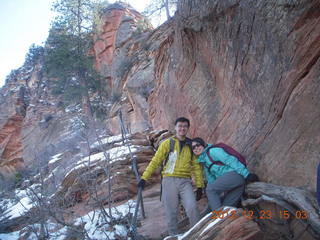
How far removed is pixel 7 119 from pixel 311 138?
95.4ft

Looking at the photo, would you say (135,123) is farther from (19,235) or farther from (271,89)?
(271,89)

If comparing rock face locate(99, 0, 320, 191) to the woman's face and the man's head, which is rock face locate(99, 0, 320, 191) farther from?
the man's head

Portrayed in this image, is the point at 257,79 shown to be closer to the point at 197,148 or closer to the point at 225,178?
the point at 197,148

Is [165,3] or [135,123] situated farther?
[165,3]

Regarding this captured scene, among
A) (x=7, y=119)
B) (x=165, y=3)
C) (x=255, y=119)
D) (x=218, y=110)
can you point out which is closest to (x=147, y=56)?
(x=165, y=3)

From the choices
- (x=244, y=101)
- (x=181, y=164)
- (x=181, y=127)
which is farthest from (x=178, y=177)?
(x=244, y=101)

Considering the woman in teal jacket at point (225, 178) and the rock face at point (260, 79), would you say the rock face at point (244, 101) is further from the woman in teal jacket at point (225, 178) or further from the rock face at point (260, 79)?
the woman in teal jacket at point (225, 178)

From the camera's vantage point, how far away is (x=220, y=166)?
374cm

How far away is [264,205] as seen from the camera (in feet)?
11.8

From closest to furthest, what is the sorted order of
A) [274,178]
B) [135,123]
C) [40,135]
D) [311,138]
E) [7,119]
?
1. [311,138]
2. [274,178]
3. [135,123]
4. [40,135]
5. [7,119]

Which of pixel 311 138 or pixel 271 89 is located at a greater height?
pixel 271 89

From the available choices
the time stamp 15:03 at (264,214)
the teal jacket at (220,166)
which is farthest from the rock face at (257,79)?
the teal jacket at (220,166)

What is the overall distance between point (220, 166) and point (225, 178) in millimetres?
194

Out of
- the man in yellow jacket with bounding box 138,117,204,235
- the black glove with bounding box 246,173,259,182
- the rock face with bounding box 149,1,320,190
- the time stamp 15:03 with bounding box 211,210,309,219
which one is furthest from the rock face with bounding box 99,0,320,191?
the man in yellow jacket with bounding box 138,117,204,235
